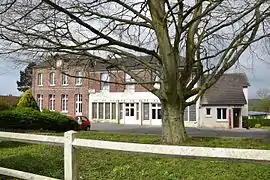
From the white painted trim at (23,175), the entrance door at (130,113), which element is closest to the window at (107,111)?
the entrance door at (130,113)

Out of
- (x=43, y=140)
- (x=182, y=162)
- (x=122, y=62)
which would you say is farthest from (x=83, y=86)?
(x=43, y=140)

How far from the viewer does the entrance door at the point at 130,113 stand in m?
52.5

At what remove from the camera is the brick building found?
4909 cm

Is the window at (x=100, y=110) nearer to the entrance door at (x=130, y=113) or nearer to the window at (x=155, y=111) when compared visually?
the entrance door at (x=130, y=113)

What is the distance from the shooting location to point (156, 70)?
15125 mm

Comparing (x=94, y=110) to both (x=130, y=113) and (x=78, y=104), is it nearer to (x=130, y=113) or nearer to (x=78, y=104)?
(x=78, y=104)

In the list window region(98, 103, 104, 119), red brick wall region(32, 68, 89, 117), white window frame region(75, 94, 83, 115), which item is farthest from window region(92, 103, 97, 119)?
white window frame region(75, 94, 83, 115)

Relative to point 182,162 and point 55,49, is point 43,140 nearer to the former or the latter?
point 182,162

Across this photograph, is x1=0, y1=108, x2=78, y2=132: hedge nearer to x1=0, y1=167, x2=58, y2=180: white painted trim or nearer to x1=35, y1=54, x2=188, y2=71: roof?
x1=35, y1=54, x2=188, y2=71: roof

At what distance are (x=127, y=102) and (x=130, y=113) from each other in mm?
1473

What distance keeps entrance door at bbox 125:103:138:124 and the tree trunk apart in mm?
37526

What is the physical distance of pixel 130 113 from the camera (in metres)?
53.1

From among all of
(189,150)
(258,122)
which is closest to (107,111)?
(258,122)

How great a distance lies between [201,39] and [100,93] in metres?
40.4
